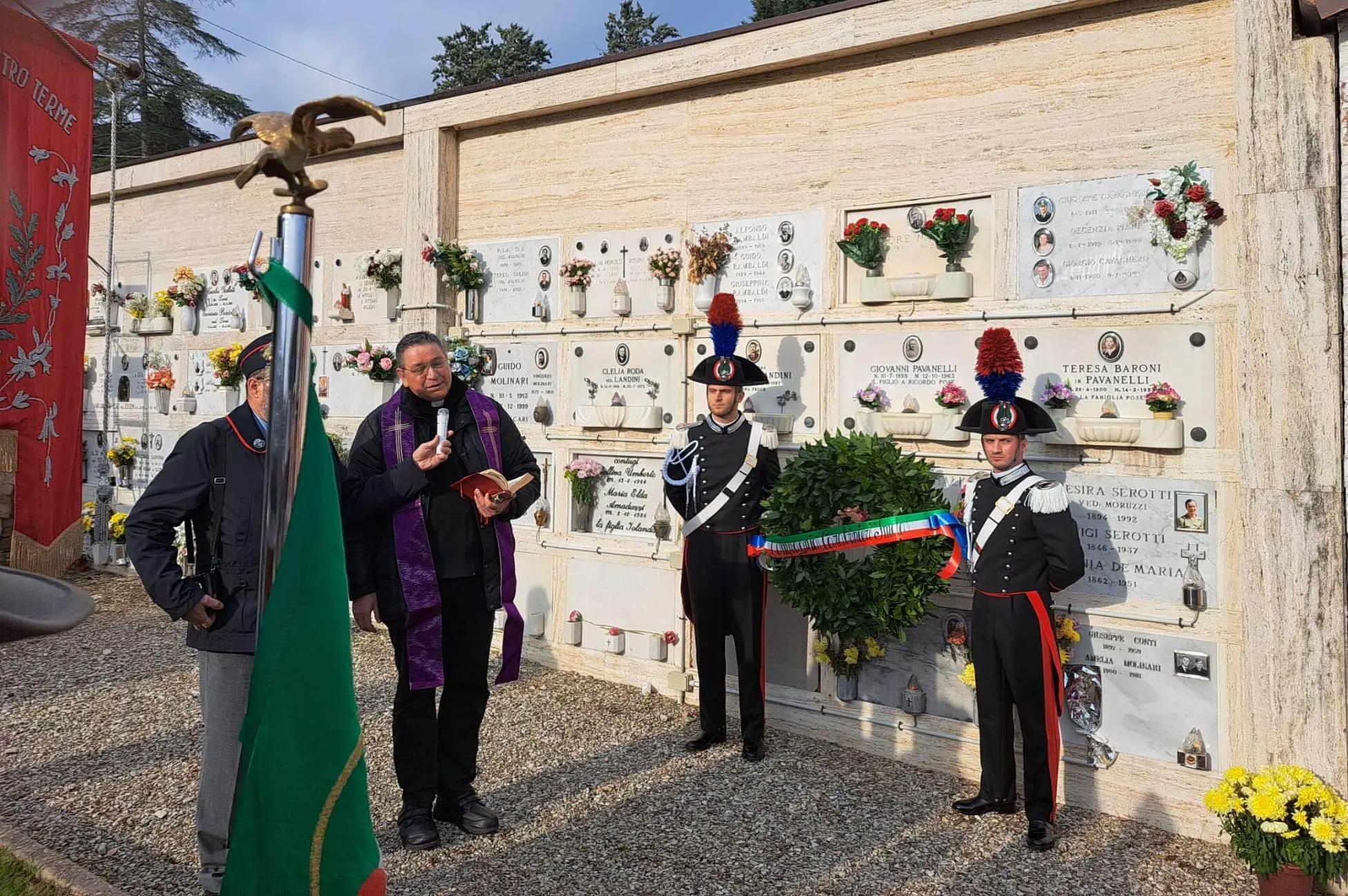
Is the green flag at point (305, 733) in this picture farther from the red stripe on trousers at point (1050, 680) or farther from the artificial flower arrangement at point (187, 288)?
the artificial flower arrangement at point (187, 288)

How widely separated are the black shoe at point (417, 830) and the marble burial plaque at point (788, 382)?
3249mm

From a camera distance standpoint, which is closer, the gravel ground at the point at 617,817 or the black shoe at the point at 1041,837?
the gravel ground at the point at 617,817

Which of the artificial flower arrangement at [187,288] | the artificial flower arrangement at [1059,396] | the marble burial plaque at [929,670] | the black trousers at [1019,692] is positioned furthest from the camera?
the artificial flower arrangement at [187,288]

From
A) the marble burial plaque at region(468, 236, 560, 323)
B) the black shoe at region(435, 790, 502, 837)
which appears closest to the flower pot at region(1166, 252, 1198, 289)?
the marble burial plaque at region(468, 236, 560, 323)

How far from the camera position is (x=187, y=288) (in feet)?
32.4

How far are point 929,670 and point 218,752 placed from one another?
12.5ft

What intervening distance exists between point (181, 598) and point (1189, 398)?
4.74 m

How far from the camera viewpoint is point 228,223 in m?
9.86

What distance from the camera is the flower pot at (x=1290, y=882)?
3.76m

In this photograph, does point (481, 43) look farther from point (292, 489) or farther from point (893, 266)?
point (292, 489)

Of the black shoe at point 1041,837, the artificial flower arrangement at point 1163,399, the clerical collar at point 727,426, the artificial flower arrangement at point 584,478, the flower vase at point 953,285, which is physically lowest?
the black shoe at point 1041,837

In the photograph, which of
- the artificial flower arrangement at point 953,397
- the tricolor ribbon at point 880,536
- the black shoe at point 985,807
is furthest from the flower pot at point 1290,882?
the artificial flower arrangement at point 953,397

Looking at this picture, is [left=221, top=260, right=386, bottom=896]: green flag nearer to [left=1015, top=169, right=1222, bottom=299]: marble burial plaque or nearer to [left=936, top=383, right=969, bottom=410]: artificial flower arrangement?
[left=936, top=383, right=969, bottom=410]: artificial flower arrangement

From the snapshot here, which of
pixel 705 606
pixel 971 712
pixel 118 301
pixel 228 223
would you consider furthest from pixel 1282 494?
pixel 118 301
